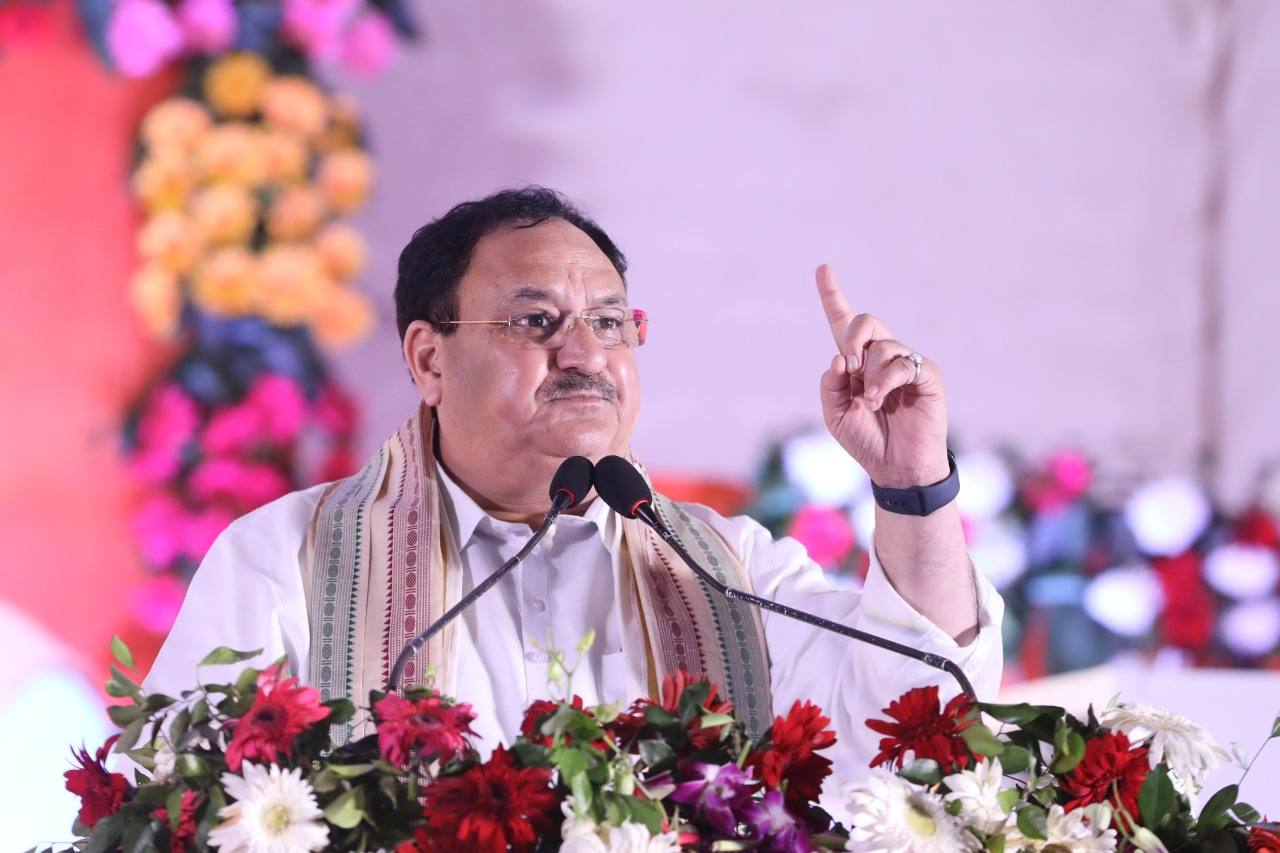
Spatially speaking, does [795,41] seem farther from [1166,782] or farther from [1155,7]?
[1166,782]

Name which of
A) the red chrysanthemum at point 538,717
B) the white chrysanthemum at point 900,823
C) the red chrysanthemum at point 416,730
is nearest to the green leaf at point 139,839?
the red chrysanthemum at point 416,730

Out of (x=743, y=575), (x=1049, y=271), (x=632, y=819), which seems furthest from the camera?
(x=1049, y=271)

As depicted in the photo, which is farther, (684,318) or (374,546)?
(684,318)

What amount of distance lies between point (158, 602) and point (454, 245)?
2119 mm

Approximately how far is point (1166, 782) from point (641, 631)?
1259 mm

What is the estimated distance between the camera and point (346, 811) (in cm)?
110

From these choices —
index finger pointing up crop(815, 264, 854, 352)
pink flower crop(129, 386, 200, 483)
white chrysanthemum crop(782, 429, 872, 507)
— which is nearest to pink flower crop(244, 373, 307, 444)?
pink flower crop(129, 386, 200, 483)

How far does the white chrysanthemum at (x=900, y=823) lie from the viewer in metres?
1.07

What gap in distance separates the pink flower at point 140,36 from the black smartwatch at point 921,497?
312 centimetres

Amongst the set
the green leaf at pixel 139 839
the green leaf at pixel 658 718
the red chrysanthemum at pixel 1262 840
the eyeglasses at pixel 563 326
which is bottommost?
the red chrysanthemum at pixel 1262 840

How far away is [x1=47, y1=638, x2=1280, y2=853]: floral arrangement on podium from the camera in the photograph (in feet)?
3.53

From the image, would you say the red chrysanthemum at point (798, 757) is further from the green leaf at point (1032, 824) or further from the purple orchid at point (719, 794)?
the green leaf at point (1032, 824)

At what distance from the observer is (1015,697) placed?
4.68 meters

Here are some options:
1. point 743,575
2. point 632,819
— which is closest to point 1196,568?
point 743,575
